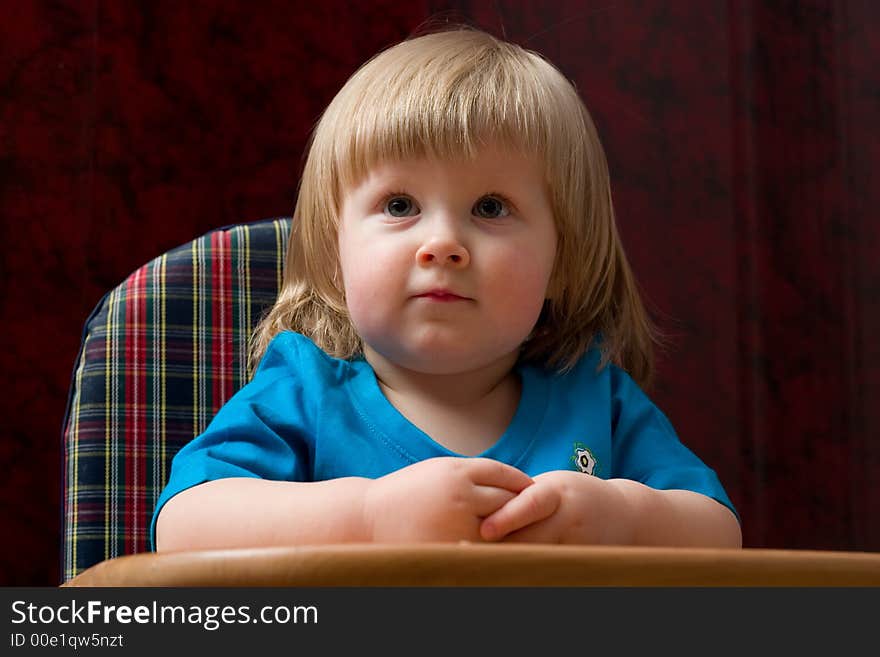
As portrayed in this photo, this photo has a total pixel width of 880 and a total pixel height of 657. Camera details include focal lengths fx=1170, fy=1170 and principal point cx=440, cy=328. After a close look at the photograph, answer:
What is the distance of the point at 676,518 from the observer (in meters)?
0.97

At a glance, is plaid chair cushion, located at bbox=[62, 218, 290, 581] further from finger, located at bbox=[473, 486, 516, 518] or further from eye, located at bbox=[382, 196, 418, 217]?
finger, located at bbox=[473, 486, 516, 518]

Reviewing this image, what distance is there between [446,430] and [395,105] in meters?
0.30

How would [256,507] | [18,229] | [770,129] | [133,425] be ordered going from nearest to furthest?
[256,507]
[133,425]
[18,229]
[770,129]

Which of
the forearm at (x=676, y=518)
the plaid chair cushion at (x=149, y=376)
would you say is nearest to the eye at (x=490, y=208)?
the forearm at (x=676, y=518)

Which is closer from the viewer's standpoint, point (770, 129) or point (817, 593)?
point (817, 593)

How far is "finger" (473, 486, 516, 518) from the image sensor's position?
796 millimetres

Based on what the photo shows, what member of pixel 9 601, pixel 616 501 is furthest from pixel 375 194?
pixel 9 601

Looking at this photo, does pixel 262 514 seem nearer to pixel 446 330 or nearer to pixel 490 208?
pixel 446 330

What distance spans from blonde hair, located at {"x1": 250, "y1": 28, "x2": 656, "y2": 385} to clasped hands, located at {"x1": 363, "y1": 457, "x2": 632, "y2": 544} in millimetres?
329

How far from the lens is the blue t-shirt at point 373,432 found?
3.34 ft

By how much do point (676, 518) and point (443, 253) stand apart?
295 mm

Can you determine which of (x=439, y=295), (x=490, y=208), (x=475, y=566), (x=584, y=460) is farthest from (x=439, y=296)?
(x=475, y=566)

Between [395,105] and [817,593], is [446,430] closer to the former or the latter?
[395,105]

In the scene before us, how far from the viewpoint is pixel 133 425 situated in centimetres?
126
